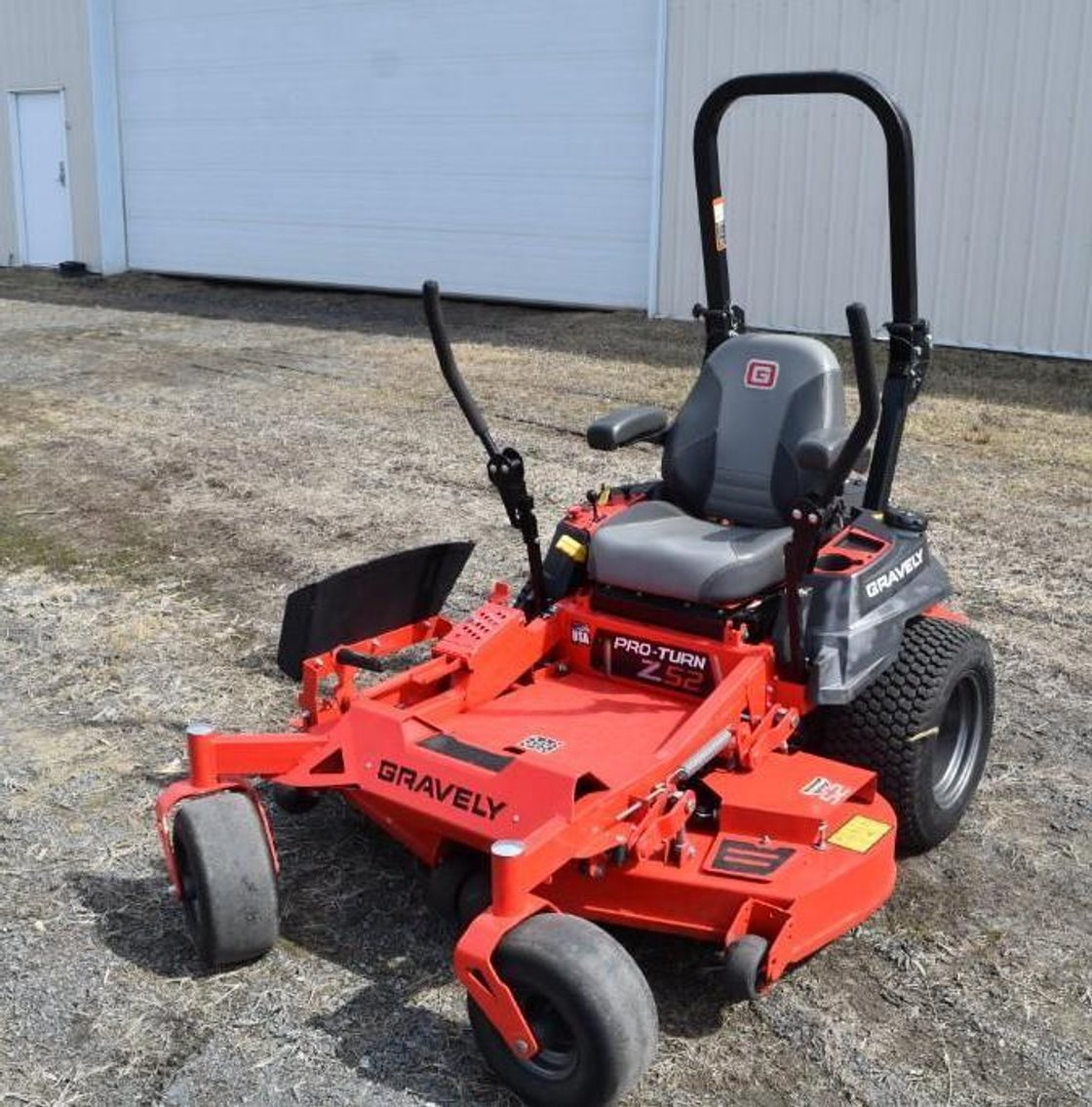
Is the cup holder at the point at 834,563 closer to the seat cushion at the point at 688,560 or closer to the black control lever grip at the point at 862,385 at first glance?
the seat cushion at the point at 688,560

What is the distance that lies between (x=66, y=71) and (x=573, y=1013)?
17870 millimetres

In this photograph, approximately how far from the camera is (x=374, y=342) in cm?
1246

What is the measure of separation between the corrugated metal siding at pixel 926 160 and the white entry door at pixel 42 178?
9.36 meters

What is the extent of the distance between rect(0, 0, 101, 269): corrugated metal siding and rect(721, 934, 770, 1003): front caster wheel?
17.1 meters

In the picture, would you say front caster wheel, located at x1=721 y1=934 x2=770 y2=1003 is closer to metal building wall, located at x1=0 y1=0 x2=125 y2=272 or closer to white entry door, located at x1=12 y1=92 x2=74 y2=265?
metal building wall, located at x1=0 y1=0 x2=125 y2=272

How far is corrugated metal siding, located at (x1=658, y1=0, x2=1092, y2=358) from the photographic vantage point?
10.7 m

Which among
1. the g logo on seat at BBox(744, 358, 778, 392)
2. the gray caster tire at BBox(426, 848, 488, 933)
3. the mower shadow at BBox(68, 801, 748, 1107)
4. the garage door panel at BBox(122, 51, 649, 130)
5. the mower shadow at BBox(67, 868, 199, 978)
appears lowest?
the mower shadow at BBox(67, 868, 199, 978)

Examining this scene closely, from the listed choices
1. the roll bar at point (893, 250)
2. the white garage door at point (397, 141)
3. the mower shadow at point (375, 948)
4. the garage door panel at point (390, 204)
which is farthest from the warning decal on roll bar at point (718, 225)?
the garage door panel at point (390, 204)

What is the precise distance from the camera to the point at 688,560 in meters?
3.69

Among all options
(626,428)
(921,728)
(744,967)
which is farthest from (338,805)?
(921,728)

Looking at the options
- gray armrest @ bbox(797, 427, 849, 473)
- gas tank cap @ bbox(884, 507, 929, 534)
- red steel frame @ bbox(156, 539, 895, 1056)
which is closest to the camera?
red steel frame @ bbox(156, 539, 895, 1056)

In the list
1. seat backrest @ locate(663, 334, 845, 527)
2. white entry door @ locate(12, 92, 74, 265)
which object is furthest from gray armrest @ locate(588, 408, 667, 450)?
white entry door @ locate(12, 92, 74, 265)

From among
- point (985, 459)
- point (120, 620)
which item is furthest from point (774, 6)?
point (120, 620)

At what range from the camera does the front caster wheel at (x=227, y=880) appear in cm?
317
